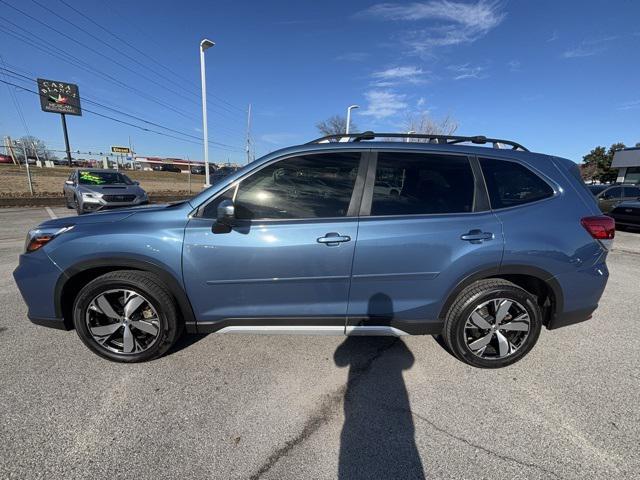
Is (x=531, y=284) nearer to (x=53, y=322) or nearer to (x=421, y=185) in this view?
(x=421, y=185)

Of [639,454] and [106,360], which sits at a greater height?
[639,454]

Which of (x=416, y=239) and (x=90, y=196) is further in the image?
(x=90, y=196)

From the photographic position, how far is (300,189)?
2.62m

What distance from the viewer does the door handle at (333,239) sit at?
96.6 inches

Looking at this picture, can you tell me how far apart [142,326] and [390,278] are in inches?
80.1

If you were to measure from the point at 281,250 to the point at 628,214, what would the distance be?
13.0m

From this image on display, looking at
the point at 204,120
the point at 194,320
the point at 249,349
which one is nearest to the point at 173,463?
the point at 194,320

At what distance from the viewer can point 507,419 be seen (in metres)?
2.25

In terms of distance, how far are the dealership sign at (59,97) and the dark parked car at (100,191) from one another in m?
42.6

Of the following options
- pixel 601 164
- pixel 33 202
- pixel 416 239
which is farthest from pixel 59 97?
pixel 601 164

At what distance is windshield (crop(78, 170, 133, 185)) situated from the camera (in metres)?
11.0

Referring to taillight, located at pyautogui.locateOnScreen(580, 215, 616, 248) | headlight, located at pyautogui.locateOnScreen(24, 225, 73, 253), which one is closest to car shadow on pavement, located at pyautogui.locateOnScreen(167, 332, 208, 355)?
headlight, located at pyautogui.locateOnScreen(24, 225, 73, 253)

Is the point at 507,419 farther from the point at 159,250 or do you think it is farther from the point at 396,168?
the point at 159,250

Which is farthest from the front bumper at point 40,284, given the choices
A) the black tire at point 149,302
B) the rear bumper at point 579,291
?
the rear bumper at point 579,291
